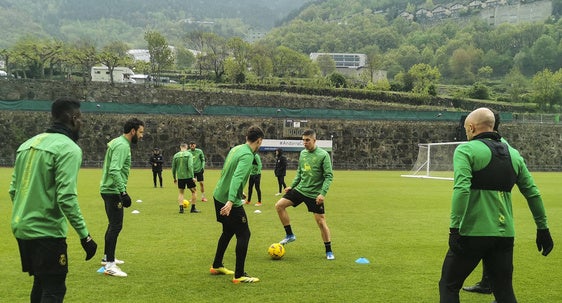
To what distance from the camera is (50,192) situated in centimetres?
476

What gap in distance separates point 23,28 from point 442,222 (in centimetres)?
19489

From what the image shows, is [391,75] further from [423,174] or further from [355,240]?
[355,240]

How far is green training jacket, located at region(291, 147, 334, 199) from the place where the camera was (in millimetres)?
9766

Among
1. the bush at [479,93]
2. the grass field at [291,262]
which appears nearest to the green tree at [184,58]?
the bush at [479,93]

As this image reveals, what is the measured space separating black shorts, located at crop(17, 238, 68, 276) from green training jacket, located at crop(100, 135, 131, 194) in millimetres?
3462

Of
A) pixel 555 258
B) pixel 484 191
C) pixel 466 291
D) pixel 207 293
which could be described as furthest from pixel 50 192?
pixel 555 258

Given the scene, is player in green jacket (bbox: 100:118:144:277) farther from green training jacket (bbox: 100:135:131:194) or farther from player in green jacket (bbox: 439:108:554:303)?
player in green jacket (bbox: 439:108:554:303)

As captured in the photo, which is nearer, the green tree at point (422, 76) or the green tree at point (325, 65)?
the green tree at point (422, 76)

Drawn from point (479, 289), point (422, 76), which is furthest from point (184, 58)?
point (479, 289)

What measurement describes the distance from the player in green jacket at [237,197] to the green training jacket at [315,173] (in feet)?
7.09

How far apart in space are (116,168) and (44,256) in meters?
3.72

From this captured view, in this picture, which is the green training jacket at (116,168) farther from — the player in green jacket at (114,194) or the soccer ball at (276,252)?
the soccer ball at (276,252)

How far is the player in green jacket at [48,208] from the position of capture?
4672mm

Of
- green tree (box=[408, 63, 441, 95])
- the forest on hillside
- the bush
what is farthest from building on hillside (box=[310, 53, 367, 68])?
the bush
